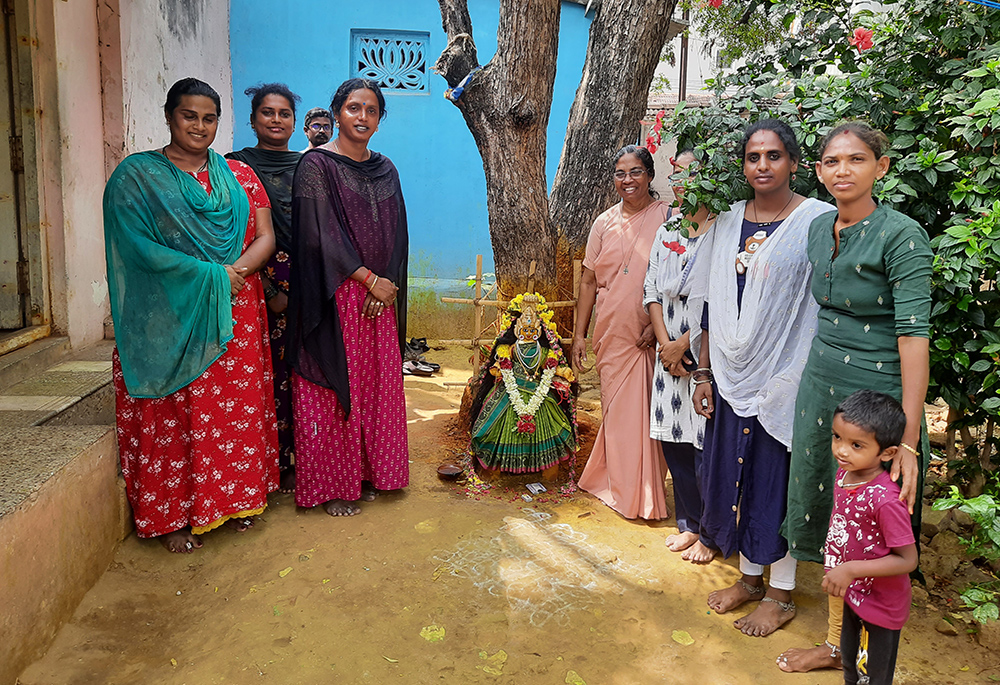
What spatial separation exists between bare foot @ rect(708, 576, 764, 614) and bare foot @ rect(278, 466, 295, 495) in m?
2.45

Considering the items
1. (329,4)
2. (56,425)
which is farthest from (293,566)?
(329,4)

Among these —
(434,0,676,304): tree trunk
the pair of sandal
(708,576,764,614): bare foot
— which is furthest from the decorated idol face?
the pair of sandal

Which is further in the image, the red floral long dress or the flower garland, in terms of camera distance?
the flower garland

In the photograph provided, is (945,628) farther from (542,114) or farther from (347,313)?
(542,114)

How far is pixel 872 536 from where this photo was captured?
8.15ft

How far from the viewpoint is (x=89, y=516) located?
11.2 feet

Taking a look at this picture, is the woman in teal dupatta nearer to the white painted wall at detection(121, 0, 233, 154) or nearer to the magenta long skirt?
the magenta long skirt

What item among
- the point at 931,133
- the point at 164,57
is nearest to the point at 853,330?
the point at 931,133

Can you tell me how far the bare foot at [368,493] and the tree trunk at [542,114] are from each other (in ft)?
5.63

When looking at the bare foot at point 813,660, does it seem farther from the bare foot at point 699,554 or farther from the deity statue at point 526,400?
the deity statue at point 526,400

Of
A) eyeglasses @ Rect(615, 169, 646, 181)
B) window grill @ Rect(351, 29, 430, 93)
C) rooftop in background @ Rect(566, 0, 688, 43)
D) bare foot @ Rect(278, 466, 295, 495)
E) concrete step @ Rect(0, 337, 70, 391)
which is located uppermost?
rooftop in background @ Rect(566, 0, 688, 43)

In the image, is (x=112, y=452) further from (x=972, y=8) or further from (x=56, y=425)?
(x=972, y=8)

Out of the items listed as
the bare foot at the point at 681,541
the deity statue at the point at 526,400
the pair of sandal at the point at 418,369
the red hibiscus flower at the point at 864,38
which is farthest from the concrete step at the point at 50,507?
the red hibiscus flower at the point at 864,38

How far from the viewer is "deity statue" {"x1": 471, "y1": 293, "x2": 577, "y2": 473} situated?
182 inches
